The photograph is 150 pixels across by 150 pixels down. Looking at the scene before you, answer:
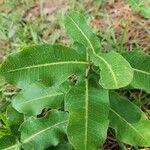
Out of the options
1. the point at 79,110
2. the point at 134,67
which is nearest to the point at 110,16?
the point at 134,67

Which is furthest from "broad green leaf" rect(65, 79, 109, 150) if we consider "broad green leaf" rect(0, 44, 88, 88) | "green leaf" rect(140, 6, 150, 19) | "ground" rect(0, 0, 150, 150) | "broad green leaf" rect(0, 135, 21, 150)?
"ground" rect(0, 0, 150, 150)

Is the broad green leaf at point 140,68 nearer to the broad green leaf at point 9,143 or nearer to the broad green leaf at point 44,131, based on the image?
the broad green leaf at point 44,131

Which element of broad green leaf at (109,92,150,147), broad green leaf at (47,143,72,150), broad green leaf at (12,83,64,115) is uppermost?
broad green leaf at (12,83,64,115)

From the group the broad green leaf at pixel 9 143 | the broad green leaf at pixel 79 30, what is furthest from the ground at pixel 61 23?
the broad green leaf at pixel 9 143

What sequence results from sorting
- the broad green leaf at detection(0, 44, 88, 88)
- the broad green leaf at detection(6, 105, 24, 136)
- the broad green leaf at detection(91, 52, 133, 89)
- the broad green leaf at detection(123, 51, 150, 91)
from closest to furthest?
the broad green leaf at detection(91, 52, 133, 89) → the broad green leaf at detection(0, 44, 88, 88) → the broad green leaf at detection(123, 51, 150, 91) → the broad green leaf at detection(6, 105, 24, 136)

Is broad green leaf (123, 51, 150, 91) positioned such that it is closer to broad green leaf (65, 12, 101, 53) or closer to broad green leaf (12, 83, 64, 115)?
broad green leaf (65, 12, 101, 53)

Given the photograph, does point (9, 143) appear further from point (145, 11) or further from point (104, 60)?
point (145, 11)

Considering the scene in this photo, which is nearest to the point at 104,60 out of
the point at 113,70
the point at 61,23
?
the point at 113,70
